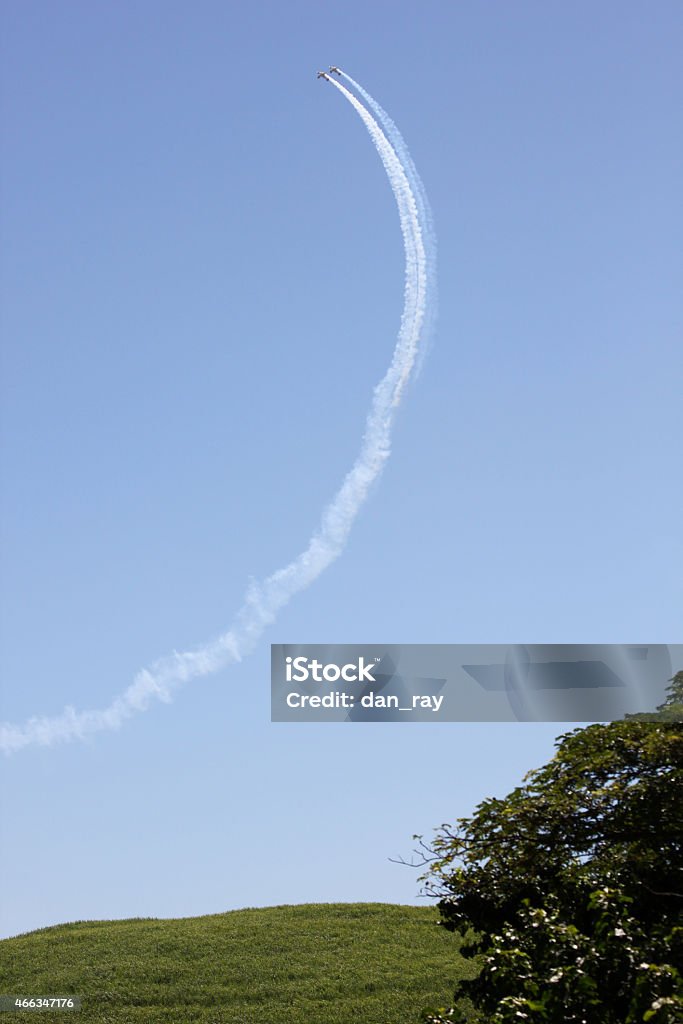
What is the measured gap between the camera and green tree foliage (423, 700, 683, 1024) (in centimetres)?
1155

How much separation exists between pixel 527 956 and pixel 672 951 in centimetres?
169

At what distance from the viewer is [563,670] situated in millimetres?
22297

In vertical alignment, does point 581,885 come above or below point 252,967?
above

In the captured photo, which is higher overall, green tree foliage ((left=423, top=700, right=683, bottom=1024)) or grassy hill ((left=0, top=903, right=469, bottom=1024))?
green tree foliage ((left=423, top=700, right=683, bottom=1024))

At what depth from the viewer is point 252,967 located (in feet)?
97.9

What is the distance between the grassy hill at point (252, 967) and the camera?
2708cm

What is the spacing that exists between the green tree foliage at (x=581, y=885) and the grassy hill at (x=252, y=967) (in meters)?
12.6

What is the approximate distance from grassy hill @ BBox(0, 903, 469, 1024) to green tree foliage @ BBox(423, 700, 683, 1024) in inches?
497

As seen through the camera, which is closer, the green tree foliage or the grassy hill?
the green tree foliage

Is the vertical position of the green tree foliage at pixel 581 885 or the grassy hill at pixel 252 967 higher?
the green tree foliage at pixel 581 885

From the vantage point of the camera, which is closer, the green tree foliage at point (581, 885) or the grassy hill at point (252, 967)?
the green tree foliage at point (581, 885)

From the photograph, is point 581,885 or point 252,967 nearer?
point 581,885

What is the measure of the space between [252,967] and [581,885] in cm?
1891

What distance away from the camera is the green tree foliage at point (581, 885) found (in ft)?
37.9
